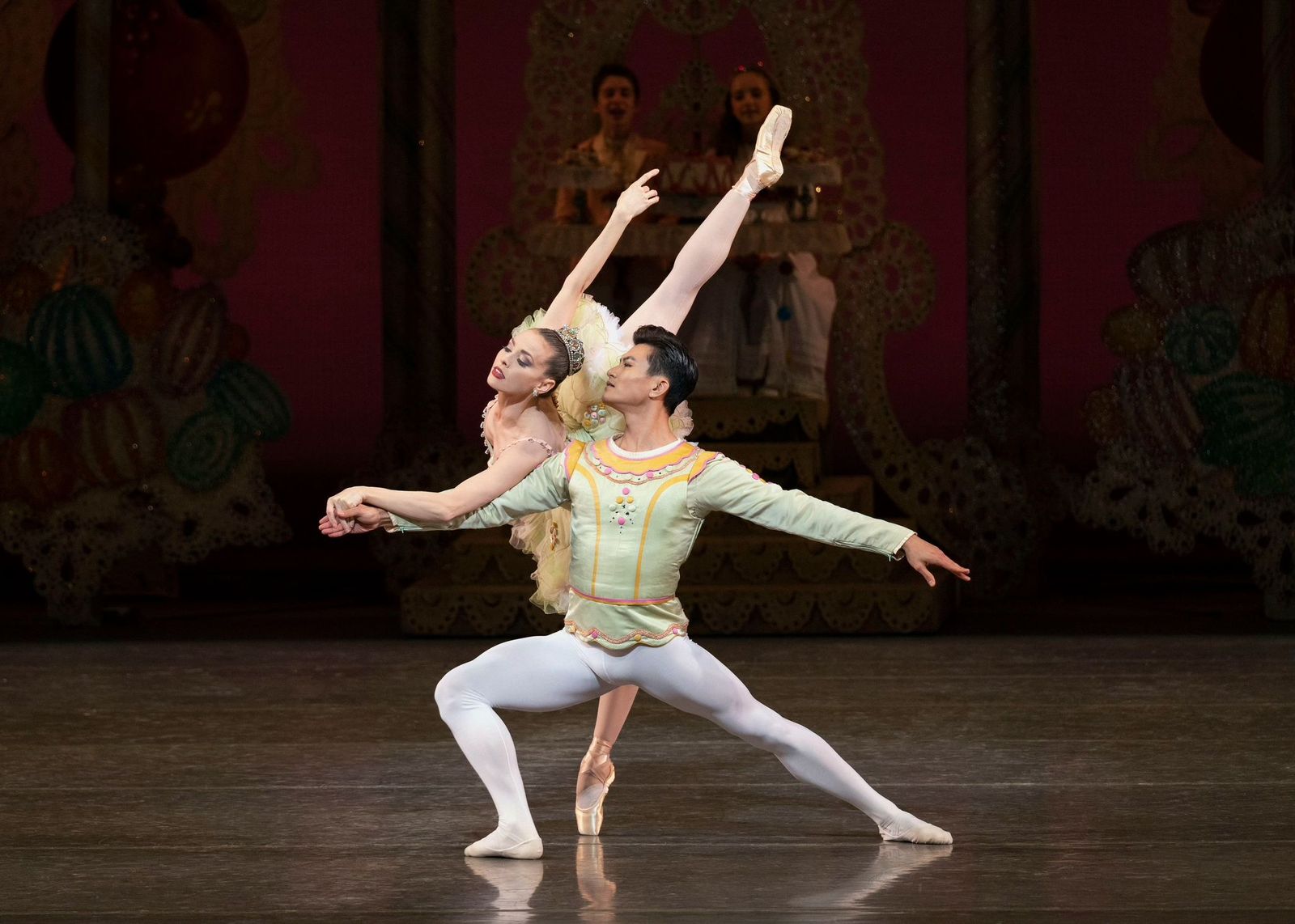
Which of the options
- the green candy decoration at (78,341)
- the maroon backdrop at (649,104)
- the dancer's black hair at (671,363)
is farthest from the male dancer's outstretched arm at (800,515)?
the maroon backdrop at (649,104)

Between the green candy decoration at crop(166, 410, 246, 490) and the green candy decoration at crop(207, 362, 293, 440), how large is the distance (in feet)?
0.14

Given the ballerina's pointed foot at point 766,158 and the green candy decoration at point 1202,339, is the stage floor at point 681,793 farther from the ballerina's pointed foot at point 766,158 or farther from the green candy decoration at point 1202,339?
the ballerina's pointed foot at point 766,158

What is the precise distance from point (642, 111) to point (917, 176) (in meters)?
1.56

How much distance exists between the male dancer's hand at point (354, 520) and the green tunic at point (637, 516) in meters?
0.11

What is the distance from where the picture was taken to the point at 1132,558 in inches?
379

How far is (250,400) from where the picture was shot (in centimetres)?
752

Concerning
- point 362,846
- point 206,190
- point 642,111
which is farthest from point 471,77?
point 362,846

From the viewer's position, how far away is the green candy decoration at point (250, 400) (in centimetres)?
751

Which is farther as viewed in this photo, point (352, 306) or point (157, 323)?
point (352, 306)

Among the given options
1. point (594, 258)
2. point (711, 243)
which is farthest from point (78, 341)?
point (711, 243)

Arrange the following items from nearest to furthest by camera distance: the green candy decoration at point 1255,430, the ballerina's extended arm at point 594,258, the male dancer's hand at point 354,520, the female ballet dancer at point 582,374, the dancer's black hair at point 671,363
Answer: the male dancer's hand at point 354,520 → the dancer's black hair at point 671,363 → the female ballet dancer at point 582,374 → the ballerina's extended arm at point 594,258 → the green candy decoration at point 1255,430

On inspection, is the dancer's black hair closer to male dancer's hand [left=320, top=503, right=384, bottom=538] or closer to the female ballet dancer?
the female ballet dancer

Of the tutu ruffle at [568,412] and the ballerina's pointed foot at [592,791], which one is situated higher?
the tutu ruffle at [568,412]

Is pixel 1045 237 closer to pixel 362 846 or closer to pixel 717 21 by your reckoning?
pixel 717 21
